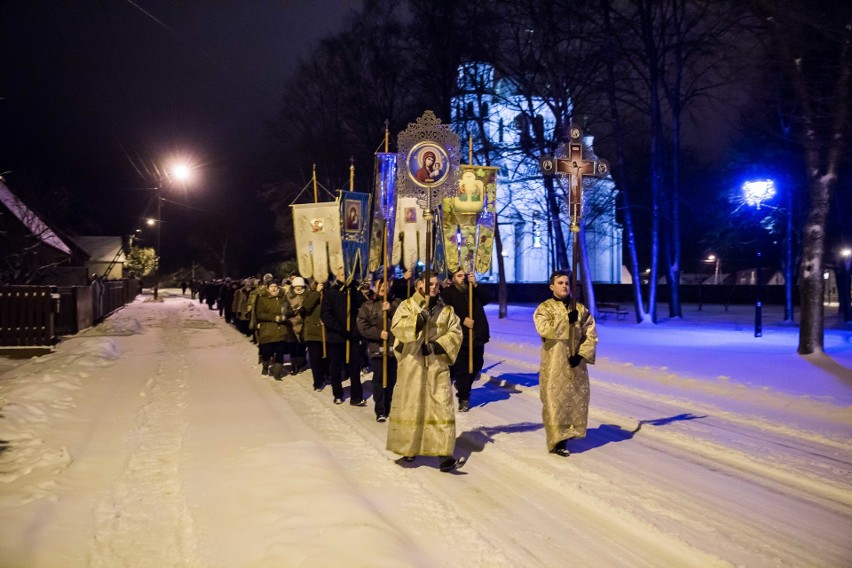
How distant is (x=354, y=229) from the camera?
13867 millimetres

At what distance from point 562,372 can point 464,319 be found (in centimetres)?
314

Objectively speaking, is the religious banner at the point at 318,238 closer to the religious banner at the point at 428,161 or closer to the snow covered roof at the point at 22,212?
the religious banner at the point at 428,161

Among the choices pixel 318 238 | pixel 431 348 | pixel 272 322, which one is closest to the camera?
pixel 431 348

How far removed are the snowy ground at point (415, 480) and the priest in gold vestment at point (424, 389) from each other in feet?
0.97

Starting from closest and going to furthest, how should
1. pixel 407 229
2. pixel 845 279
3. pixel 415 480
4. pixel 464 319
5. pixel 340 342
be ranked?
pixel 415 480 < pixel 464 319 < pixel 340 342 < pixel 407 229 < pixel 845 279

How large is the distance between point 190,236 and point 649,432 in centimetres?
8716

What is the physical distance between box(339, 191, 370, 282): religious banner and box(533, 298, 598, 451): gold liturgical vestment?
23.5ft

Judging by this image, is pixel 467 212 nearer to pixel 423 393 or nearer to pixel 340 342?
pixel 340 342

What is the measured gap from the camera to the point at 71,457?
22.0 feet

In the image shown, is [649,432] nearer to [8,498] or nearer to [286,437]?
[286,437]

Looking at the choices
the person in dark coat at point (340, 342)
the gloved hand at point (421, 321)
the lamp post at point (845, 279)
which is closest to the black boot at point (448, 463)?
the gloved hand at point (421, 321)

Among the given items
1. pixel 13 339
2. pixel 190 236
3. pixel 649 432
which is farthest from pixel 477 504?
pixel 190 236

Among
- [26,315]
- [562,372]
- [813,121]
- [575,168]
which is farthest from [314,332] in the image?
[813,121]

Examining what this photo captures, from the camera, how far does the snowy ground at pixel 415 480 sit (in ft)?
14.9
